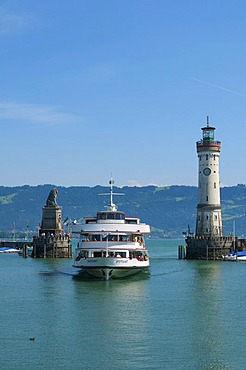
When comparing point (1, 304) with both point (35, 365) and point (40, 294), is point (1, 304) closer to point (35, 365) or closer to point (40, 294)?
point (40, 294)

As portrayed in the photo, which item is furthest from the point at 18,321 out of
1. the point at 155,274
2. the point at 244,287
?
the point at 155,274

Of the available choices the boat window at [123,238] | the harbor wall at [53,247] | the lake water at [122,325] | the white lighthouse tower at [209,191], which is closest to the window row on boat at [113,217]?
the boat window at [123,238]

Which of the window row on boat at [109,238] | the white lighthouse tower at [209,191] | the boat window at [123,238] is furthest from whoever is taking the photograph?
the white lighthouse tower at [209,191]

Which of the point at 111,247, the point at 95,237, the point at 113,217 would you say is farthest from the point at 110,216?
the point at 111,247

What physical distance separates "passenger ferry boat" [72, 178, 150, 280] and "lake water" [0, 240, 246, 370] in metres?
1.67

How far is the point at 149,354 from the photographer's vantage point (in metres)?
47.0

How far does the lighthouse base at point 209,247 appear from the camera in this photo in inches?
5482

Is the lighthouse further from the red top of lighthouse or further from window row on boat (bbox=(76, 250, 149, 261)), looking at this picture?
window row on boat (bbox=(76, 250, 149, 261))

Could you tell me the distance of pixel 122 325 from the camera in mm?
56500

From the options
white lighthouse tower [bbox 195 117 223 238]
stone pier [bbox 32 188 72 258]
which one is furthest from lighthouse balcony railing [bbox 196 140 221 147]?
stone pier [bbox 32 188 72 258]

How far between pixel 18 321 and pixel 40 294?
62.1 ft

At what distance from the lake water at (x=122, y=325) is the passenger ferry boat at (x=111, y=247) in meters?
1.67

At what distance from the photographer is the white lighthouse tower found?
13862cm

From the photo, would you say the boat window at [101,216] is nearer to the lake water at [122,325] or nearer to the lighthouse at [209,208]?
the lake water at [122,325]
